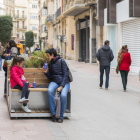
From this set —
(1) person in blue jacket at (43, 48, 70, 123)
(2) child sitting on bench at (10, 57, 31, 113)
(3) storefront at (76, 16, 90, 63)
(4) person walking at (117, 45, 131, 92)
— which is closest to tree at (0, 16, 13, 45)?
(3) storefront at (76, 16, 90, 63)

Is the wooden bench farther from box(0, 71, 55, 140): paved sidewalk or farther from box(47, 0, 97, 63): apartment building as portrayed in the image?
box(47, 0, 97, 63): apartment building

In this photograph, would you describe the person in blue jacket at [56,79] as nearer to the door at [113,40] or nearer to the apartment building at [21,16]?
the door at [113,40]

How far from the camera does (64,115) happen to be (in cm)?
712

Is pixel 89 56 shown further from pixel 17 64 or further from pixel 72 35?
pixel 17 64

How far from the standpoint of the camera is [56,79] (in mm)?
7215

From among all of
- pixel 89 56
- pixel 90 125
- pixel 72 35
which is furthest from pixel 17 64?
pixel 72 35

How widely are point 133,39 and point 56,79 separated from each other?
15014mm

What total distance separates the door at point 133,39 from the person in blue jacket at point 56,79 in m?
13.7

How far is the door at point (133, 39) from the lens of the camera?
20641 mm

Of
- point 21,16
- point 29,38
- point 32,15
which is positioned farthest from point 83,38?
point 32,15

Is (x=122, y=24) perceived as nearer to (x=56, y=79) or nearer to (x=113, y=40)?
(x=113, y=40)

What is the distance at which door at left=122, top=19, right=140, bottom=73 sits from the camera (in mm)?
20641

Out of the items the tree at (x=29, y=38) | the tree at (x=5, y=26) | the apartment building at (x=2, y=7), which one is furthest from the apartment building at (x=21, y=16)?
the tree at (x=5, y=26)

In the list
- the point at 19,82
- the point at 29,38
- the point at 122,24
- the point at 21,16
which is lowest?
the point at 19,82
